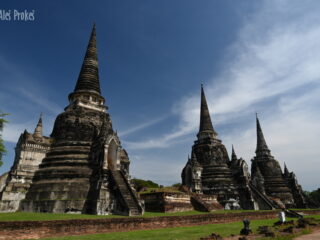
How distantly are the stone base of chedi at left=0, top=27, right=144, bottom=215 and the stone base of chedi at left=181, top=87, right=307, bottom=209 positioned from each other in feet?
47.0

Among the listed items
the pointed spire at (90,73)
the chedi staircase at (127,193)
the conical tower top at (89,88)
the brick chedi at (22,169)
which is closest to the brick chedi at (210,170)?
the chedi staircase at (127,193)

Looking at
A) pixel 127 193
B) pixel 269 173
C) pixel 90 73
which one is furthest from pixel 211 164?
pixel 90 73

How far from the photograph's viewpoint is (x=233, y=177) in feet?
112

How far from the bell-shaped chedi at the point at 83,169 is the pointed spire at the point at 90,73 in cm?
21

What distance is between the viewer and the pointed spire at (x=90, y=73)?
27.5 metres

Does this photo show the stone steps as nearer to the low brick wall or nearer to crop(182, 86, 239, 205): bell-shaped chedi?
the low brick wall

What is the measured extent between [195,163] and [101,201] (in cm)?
1890

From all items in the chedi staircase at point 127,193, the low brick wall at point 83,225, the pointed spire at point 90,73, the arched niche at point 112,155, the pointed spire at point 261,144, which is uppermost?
the pointed spire at point 90,73

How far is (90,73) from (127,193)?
1692 centimetres

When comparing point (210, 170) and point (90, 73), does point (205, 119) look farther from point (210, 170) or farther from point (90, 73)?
point (90, 73)

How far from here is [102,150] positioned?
66.6 feet

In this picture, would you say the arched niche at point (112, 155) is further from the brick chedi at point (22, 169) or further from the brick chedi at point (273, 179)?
the brick chedi at point (273, 179)

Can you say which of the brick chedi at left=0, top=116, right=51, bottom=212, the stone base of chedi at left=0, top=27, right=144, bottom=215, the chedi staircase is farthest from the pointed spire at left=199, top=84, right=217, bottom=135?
the brick chedi at left=0, top=116, right=51, bottom=212

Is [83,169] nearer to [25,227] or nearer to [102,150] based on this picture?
[102,150]
